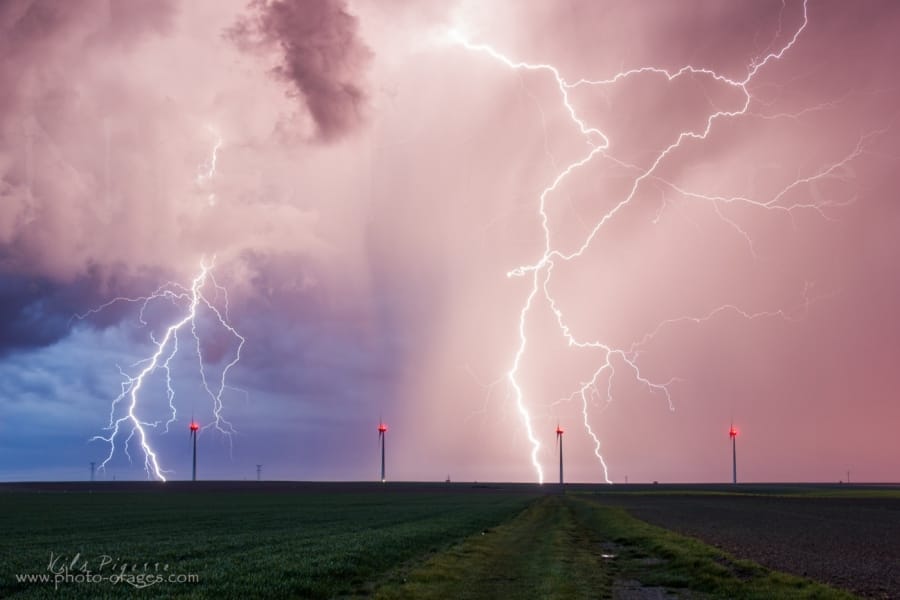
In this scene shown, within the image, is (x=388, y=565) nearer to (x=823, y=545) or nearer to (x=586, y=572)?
(x=586, y=572)

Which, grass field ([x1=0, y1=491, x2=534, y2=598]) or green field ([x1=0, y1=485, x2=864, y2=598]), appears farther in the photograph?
green field ([x1=0, y1=485, x2=864, y2=598])

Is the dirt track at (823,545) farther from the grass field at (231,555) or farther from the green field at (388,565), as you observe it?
the grass field at (231,555)

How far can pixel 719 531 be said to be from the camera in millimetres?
34344

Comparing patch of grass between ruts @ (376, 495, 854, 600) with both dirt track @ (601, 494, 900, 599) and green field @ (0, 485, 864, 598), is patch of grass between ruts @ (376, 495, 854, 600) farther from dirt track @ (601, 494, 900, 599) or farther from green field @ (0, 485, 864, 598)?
dirt track @ (601, 494, 900, 599)

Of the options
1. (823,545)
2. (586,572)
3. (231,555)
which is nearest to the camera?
(586,572)

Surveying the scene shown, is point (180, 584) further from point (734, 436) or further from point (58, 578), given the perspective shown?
point (734, 436)

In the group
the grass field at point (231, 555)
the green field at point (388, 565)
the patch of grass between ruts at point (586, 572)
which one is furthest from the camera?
the patch of grass between ruts at point (586, 572)

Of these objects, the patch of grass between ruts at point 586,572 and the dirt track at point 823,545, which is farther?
the dirt track at point 823,545

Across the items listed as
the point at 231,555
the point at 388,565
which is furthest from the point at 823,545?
the point at 231,555

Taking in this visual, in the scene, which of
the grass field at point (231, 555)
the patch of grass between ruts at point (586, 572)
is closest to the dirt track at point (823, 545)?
the patch of grass between ruts at point (586, 572)

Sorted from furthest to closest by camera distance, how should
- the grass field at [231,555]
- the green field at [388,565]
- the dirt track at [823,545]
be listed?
the dirt track at [823,545], the green field at [388,565], the grass field at [231,555]

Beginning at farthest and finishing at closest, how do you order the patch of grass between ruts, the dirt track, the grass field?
the dirt track < the patch of grass between ruts < the grass field

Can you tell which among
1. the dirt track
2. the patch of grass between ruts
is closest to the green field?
the patch of grass between ruts

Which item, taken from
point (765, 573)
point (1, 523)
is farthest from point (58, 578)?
point (1, 523)
